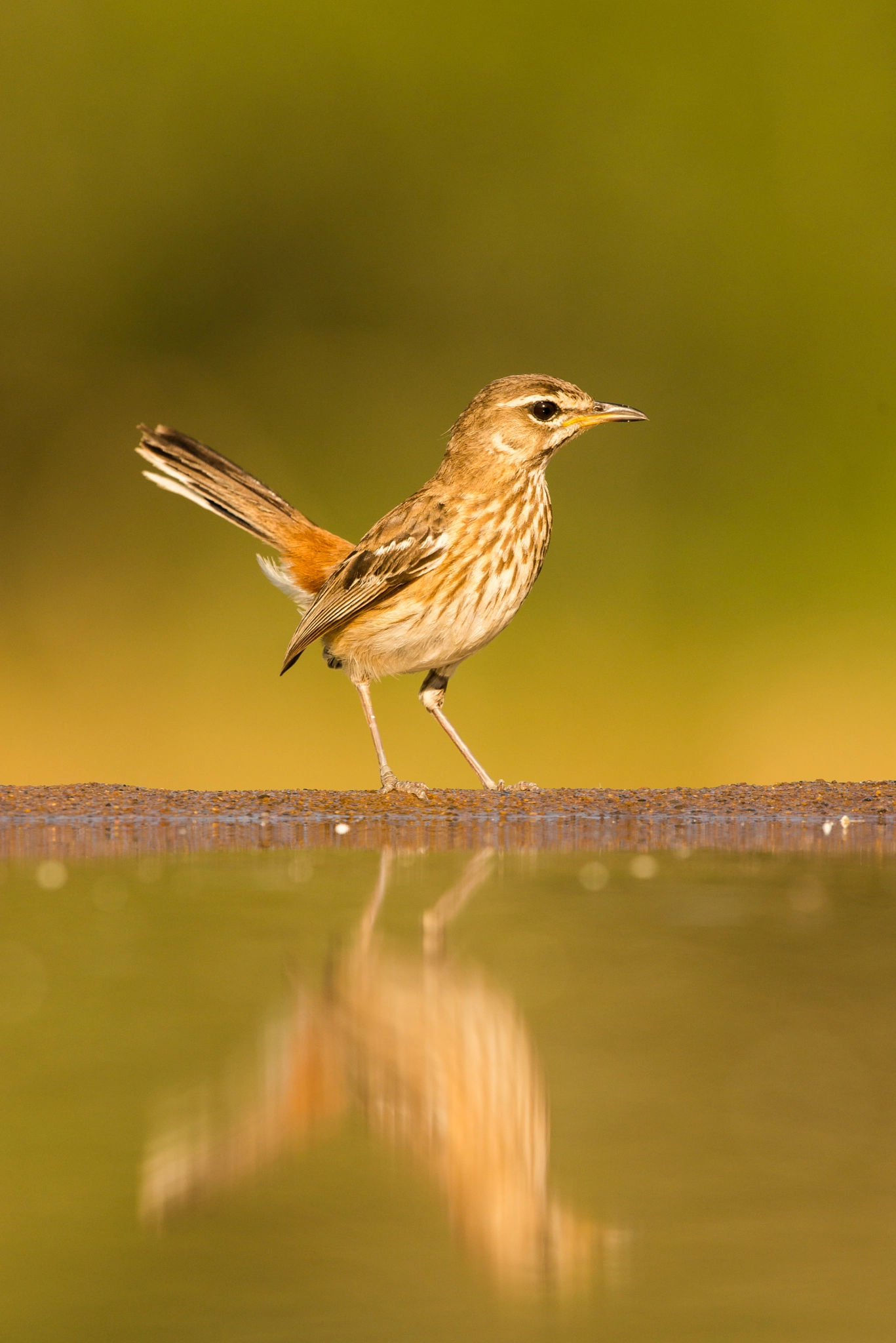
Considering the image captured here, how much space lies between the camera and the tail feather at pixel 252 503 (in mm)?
Result: 6332

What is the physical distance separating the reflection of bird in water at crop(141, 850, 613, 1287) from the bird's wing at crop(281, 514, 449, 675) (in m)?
3.50

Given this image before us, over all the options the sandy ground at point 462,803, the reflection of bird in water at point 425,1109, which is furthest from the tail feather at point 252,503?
the reflection of bird in water at point 425,1109

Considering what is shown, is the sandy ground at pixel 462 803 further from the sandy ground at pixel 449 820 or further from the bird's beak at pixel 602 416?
the bird's beak at pixel 602 416

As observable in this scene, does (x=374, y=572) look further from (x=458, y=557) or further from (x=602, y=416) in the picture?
(x=602, y=416)

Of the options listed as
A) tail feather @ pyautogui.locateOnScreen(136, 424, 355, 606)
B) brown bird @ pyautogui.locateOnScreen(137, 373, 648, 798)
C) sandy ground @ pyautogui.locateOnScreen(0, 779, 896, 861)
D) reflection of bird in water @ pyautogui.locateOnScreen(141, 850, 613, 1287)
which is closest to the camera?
reflection of bird in water @ pyautogui.locateOnScreen(141, 850, 613, 1287)

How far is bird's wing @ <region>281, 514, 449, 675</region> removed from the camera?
5453mm

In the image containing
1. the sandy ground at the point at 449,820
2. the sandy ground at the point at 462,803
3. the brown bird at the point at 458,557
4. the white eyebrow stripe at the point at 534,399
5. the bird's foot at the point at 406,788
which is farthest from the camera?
the white eyebrow stripe at the point at 534,399

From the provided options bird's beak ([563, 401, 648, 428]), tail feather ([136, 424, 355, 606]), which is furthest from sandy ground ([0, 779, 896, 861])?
tail feather ([136, 424, 355, 606])

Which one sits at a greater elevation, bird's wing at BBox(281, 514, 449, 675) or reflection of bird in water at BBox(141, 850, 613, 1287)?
bird's wing at BBox(281, 514, 449, 675)

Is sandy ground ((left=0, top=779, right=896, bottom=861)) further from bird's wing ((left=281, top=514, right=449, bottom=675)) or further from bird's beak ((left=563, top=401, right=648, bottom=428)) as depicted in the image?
bird's beak ((left=563, top=401, right=648, bottom=428))

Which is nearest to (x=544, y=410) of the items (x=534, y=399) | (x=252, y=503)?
(x=534, y=399)

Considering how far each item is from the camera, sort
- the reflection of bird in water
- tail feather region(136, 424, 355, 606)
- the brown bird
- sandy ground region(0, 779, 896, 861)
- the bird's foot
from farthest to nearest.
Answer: tail feather region(136, 424, 355, 606) < the brown bird < the bird's foot < sandy ground region(0, 779, 896, 861) < the reflection of bird in water

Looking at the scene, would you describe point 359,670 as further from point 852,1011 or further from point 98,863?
point 852,1011

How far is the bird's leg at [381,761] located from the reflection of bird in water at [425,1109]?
241 cm
